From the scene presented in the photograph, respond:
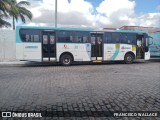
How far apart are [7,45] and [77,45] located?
7.45m

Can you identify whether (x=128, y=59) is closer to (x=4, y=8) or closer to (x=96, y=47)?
(x=96, y=47)

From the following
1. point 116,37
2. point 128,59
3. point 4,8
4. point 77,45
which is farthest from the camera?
point 4,8

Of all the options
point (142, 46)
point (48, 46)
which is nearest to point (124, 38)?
point (142, 46)

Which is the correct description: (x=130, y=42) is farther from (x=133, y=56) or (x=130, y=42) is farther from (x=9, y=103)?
(x=9, y=103)

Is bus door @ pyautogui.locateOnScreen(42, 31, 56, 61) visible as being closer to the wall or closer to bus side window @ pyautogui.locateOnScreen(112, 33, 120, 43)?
bus side window @ pyautogui.locateOnScreen(112, 33, 120, 43)

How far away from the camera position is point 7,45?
1772cm

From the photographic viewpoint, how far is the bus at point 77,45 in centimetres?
1352

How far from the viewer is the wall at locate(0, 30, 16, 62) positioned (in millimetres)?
17500

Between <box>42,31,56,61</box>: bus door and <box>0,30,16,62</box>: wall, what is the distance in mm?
5356

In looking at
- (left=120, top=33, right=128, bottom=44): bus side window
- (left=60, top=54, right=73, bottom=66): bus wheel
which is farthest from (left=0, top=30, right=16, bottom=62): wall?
(left=120, top=33, right=128, bottom=44): bus side window

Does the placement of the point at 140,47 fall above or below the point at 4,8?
below

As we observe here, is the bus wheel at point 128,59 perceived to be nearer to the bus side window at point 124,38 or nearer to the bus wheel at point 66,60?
the bus side window at point 124,38

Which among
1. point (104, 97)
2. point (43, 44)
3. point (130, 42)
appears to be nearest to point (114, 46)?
point (130, 42)

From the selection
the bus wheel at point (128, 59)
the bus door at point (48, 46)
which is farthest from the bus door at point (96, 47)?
the bus door at point (48, 46)
